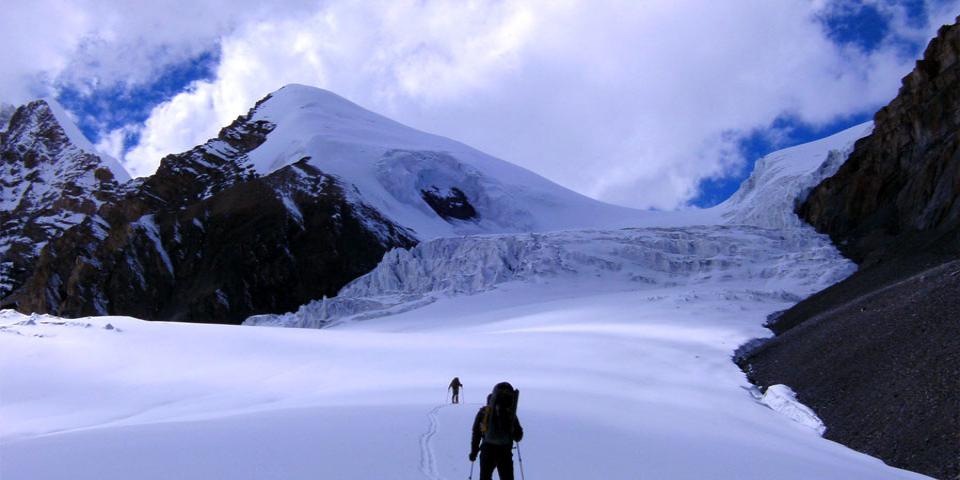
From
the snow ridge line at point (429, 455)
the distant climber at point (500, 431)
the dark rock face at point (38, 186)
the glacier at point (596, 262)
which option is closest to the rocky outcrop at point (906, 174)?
the glacier at point (596, 262)

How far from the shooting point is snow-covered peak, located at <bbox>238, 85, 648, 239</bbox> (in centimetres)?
9750

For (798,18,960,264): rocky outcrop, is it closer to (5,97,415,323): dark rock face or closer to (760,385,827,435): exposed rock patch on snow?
(760,385,827,435): exposed rock patch on snow

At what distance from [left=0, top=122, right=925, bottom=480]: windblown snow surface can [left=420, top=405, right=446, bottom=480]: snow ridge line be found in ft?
0.18

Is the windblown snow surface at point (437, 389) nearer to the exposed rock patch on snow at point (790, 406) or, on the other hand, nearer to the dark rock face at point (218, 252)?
the exposed rock patch on snow at point (790, 406)

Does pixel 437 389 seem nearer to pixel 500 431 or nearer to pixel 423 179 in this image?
pixel 500 431

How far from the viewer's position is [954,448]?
15008mm

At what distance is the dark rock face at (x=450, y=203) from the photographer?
331 feet

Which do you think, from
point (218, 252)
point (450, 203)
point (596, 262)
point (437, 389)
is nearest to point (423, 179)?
point (450, 203)

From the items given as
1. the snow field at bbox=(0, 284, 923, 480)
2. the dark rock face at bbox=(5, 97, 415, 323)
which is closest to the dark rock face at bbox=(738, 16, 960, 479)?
the snow field at bbox=(0, 284, 923, 480)

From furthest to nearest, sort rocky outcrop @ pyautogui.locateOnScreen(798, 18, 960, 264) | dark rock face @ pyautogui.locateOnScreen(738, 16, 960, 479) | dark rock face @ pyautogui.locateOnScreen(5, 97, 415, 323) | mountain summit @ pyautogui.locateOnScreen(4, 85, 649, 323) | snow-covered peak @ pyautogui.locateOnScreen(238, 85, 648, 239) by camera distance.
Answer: snow-covered peak @ pyautogui.locateOnScreen(238, 85, 648, 239) < mountain summit @ pyautogui.locateOnScreen(4, 85, 649, 323) < dark rock face @ pyautogui.locateOnScreen(5, 97, 415, 323) < rocky outcrop @ pyautogui.locateOnScreen(798, 18, 960, 264) < dark rock face @ pyautogui.locateOnScreen(738, 16, 960, 479)

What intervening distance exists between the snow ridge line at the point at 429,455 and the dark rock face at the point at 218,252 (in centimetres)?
7165

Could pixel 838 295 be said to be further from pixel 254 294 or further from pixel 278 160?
pixel 278 160

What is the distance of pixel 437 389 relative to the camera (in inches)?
834

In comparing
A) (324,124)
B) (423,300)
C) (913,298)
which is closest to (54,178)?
(324,124)
